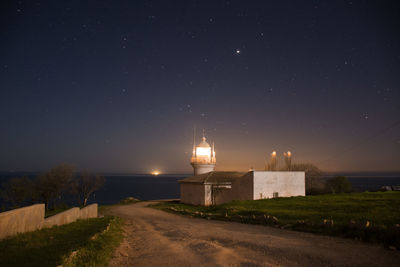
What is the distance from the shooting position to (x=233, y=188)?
3378cm

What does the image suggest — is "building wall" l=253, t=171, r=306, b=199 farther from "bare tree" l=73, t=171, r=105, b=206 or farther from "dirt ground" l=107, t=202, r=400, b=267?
"bare tree" l=73, t=171, r=105, b=206

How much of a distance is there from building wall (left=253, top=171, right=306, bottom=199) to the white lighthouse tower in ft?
55.8

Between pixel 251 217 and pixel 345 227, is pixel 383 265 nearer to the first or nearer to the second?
pixel 345 227

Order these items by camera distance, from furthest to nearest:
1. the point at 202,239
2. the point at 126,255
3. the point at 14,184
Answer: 1. the point at 14,184
2. the point at 202,239
3. the point at 126,255

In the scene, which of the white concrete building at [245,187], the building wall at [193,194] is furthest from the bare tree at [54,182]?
the white concrete building at [245,187]

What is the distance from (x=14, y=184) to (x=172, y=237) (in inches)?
1628

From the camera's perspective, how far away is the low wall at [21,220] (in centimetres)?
809

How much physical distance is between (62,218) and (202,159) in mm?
36651

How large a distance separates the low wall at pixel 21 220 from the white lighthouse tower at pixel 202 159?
38.4 meters

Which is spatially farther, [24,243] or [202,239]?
→ [202,239]

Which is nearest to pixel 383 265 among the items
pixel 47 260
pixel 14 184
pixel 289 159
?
pixel 47 260

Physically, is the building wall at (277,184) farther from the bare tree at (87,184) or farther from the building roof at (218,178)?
the bare tree at (87,184)

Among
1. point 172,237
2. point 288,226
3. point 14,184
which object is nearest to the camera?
point 172,237

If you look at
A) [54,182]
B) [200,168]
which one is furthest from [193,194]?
[54,182]
